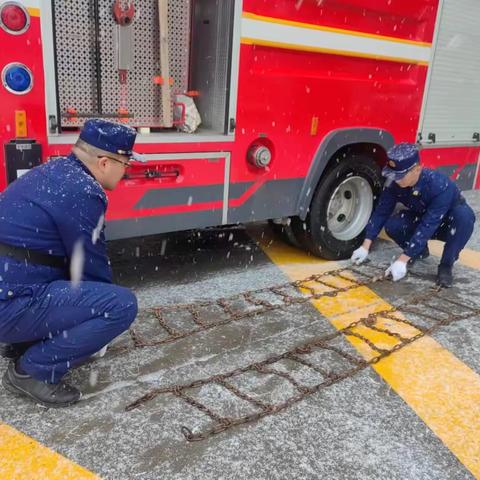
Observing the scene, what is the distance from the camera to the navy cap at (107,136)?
2.52 m

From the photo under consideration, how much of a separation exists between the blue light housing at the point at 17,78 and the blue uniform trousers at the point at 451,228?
3.04 m

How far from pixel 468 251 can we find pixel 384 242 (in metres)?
0.80

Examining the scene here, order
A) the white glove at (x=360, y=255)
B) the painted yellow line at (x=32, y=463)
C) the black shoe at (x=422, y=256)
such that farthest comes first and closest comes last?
the black shoe at (x=422, y=256)
the white glove at (x=360, y=255)
the painted yellow line at (x=32, y=463)

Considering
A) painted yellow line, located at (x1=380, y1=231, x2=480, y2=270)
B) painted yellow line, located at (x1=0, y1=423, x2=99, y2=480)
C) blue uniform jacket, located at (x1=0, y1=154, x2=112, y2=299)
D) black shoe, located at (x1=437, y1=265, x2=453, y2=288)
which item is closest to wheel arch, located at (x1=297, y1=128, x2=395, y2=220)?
black shoe, located at (x1=437, y1=265, x2=453, y2=288)

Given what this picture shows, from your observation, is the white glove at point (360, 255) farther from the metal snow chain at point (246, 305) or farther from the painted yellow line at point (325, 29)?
the painted yellow line at point (325, 29)

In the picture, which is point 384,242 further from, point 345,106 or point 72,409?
point 72,409

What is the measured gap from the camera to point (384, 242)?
5570mm

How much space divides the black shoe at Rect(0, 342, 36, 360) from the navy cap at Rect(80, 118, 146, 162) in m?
1.08

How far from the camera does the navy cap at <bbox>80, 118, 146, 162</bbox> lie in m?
2.52

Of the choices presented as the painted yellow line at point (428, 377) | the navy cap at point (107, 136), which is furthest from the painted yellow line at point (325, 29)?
the painted yellow line at point (428, 377)

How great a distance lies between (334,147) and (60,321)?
2.68m

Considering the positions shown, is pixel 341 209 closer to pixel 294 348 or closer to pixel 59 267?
pixel 294 348

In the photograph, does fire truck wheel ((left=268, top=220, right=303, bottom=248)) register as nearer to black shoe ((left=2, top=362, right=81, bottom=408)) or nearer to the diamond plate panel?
the diamond plate panel

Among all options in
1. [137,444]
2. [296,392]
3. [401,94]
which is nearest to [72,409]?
[137,444]
